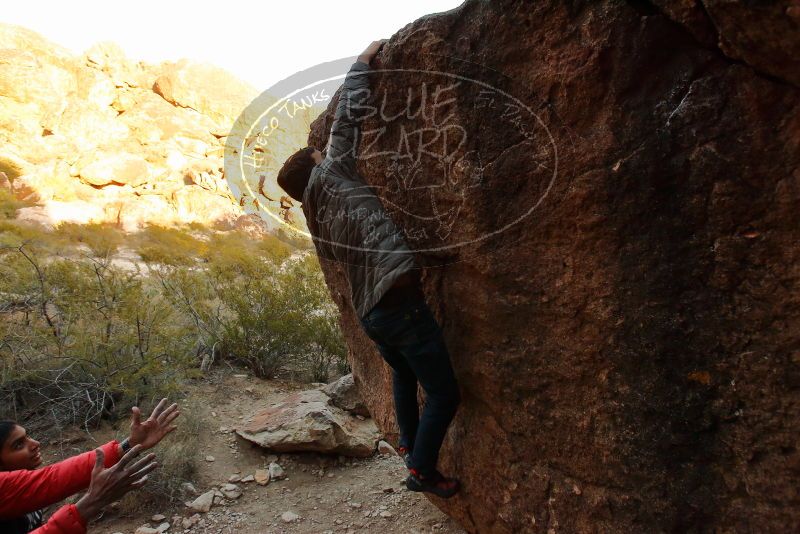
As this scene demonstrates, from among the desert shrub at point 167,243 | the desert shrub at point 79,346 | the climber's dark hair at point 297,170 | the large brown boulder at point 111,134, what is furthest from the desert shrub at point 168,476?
the large brown boulder at point 111,134

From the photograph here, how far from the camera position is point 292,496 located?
335 cm

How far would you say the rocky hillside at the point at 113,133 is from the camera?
71.0 ft

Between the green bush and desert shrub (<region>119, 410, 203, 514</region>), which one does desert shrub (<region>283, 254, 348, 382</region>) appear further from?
desert shrub (<region>119, 410, 203, 514</region>)

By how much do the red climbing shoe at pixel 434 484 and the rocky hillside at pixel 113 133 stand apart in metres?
20.5

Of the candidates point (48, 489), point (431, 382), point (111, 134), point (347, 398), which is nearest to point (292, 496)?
point (347, 398)

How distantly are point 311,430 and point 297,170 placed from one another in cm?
210

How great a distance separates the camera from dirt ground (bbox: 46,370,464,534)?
2.97 meters

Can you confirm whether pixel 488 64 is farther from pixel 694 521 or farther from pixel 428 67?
pixel 694 521

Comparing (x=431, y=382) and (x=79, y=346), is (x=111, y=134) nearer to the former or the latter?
(x=79, y=346)

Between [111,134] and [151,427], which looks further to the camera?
[111,134]

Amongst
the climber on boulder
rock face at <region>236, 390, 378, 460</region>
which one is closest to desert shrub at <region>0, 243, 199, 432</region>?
rock face at <region>236, 390, 378, 460</region>

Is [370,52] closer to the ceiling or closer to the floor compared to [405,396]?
closer to the ceiling

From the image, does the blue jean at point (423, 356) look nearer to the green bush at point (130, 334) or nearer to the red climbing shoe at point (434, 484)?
the red climbing shoe at point (434, 484)

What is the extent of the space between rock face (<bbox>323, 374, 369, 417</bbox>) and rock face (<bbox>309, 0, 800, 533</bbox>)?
2300 millimetres
